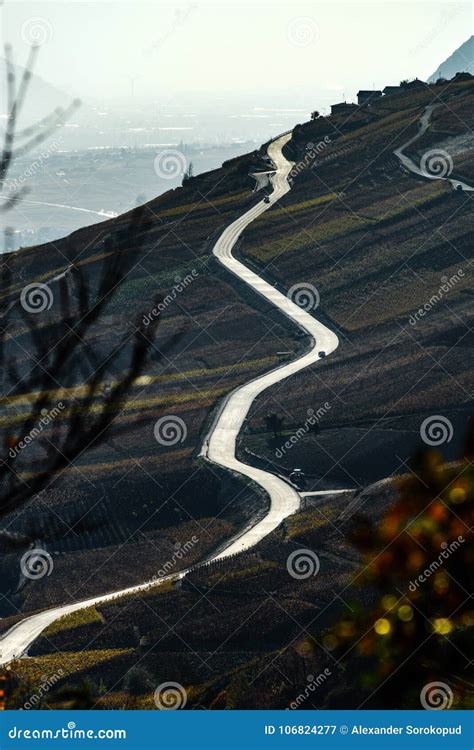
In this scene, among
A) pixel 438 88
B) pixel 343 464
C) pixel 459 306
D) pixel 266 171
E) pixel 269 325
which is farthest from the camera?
pixel 438 88

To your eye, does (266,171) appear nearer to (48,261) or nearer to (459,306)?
(48,261)

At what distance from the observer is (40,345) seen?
8828mm

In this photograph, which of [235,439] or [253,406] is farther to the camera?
[253,406]

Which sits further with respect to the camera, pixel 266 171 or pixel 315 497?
pixel 266 171

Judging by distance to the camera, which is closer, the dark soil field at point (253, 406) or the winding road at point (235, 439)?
the dark soil field at point (253, 406)

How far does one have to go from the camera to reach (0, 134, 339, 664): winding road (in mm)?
50438

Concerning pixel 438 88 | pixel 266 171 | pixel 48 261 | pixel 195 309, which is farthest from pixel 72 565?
pixel 438 88

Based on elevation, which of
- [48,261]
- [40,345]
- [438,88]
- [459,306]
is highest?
[438,88]

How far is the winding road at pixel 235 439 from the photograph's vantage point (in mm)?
50438

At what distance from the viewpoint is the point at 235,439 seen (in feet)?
235

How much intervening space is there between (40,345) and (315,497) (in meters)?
52.8

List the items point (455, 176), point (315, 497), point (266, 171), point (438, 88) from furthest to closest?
1. point (438, 88)
2. point (266, 171)
3. point (455, 176)
4. point (315, 497)

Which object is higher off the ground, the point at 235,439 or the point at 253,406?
the point at 253,406

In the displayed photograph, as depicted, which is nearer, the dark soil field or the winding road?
the dark soil field
